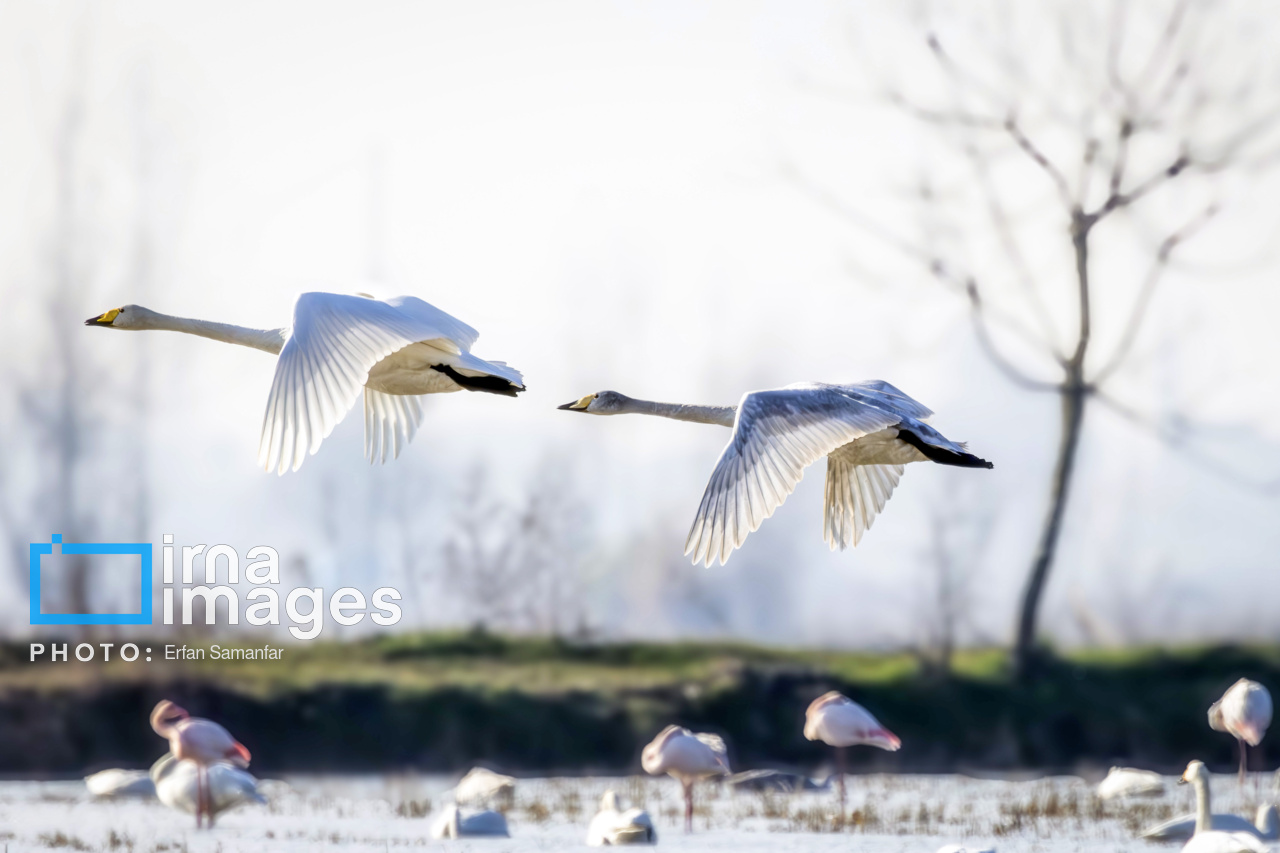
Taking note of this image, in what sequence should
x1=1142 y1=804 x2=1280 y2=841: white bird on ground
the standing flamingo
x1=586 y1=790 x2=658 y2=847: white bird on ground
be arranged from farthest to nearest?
the standing flamingo → x1=586 y1=790 x2=658 y2=847: white bird on ground → x1=1142 y1=804 x2=1280 y2=841: white bird on ground

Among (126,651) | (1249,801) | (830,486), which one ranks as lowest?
(1249,801)

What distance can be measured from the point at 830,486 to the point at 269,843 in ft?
13.0

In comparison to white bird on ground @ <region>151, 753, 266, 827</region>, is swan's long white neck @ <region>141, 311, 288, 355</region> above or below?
above

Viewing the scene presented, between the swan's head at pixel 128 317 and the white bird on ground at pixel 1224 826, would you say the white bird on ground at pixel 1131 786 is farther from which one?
the swan's head at pixel 128 317

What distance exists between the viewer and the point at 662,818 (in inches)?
416

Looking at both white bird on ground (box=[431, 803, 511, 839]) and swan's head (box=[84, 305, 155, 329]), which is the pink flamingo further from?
swan's head (box=[84, 305, 155, 329])

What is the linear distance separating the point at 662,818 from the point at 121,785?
11.9 ft

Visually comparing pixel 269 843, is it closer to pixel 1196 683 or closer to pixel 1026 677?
pixel 1026 677

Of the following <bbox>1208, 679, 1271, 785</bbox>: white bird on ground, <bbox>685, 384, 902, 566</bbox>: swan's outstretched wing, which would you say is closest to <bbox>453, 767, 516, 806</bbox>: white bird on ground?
<bbox>1208, 679, 1271, 785</bbox>: white bird on ground

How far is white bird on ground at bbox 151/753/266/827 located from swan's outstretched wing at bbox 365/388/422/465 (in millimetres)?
3365

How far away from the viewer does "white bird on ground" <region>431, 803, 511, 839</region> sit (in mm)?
9547

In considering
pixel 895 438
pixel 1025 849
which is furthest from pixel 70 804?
pixel 895 438

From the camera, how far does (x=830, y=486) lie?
301 inches

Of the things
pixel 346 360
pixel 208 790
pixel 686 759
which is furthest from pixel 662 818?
pixel 346 360
